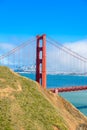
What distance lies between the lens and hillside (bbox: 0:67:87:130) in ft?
100

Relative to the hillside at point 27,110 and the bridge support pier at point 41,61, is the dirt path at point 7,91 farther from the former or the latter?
the bridge support pier at point 41,61

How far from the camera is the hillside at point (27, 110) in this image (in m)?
30.5

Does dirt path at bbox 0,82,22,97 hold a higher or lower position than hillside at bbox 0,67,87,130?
higher

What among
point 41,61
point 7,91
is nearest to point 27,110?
point 7,91

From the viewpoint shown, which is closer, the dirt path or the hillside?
the hillside

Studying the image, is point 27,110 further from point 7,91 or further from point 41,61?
point 41,61

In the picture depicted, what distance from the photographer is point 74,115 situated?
1586 inches

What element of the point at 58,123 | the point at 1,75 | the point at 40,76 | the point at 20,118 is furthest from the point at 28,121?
the point at 40,76

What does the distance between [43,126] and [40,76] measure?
45.1 metres

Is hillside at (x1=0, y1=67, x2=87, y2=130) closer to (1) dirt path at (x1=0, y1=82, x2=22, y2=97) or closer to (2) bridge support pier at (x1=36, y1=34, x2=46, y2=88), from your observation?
(1) dirt path at (x1=0, y1=82, x2=22, y2=97)

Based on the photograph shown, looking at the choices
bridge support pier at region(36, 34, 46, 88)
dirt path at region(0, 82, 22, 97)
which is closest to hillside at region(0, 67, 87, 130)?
dirt path at region(0, 82, 22, 97)

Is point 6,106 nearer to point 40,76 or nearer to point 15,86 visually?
point 15,86

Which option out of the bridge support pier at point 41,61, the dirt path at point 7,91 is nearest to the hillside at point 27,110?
the dirt path at point 7,91

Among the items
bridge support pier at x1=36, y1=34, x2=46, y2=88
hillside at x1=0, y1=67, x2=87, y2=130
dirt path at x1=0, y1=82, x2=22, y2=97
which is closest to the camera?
hillside at x1=0, y1=67, x2=87, y2=130
